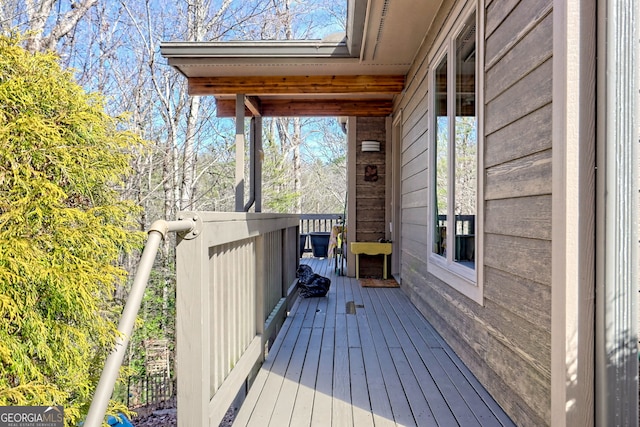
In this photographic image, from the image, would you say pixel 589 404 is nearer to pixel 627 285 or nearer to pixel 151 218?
pixel 627 285

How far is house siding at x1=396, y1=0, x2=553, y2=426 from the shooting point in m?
1.58

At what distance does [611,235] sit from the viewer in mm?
1377

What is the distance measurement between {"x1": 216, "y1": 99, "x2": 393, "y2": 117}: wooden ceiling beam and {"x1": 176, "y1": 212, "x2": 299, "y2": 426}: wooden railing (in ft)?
11.7

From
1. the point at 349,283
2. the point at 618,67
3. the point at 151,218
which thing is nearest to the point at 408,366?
the point at 618,67

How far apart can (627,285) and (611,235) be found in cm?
17

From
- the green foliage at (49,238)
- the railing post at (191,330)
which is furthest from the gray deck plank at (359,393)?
the green foliage at (49,238)

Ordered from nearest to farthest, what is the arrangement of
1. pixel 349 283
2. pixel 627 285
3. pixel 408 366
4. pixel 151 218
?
pixel 627 285, pixel 408 366, pixel 349 283, pixel 151 218

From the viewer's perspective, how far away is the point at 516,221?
5.92ft

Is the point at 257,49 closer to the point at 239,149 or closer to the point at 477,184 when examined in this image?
the point at 239,149

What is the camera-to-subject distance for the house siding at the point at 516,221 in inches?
62.0

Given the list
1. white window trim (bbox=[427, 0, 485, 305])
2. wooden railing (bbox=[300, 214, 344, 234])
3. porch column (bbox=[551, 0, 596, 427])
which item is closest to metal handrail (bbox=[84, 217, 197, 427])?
porch column (bbox=[551, 0, 596, 427])

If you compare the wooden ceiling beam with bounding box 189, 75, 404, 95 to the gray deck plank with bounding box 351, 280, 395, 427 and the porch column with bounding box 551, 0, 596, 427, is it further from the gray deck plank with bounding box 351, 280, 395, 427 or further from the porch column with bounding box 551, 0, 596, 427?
the porch column with bounding box 551, 0, 596, 427

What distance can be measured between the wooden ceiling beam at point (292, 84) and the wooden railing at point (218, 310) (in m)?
2.48

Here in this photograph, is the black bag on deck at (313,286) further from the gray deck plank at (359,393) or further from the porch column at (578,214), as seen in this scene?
the porch column at (578,214)
